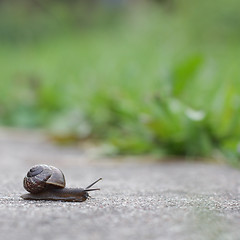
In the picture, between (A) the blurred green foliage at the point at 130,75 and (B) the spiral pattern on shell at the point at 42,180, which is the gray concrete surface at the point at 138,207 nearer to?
(B) the spiral pattern on shell at the point at 42,180

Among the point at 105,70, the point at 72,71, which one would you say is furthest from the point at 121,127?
the point at 72,71

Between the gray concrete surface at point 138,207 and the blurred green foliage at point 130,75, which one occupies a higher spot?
the blurred green foliage at point 130,75

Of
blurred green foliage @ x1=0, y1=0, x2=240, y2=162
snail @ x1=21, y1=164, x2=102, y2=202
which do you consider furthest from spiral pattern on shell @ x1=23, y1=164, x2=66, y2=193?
blurred green foliage @ x1=0, y1=0, x2=240, y2=162

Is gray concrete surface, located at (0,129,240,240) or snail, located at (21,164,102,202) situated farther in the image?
snail, located at (21,164,102,202)

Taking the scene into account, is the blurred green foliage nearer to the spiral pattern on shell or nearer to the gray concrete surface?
the gray concrete surface

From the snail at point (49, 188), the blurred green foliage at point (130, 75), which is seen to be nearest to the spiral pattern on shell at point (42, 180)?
the snail at point (49, 188)

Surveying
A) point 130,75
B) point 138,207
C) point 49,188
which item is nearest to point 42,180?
point 49,188
